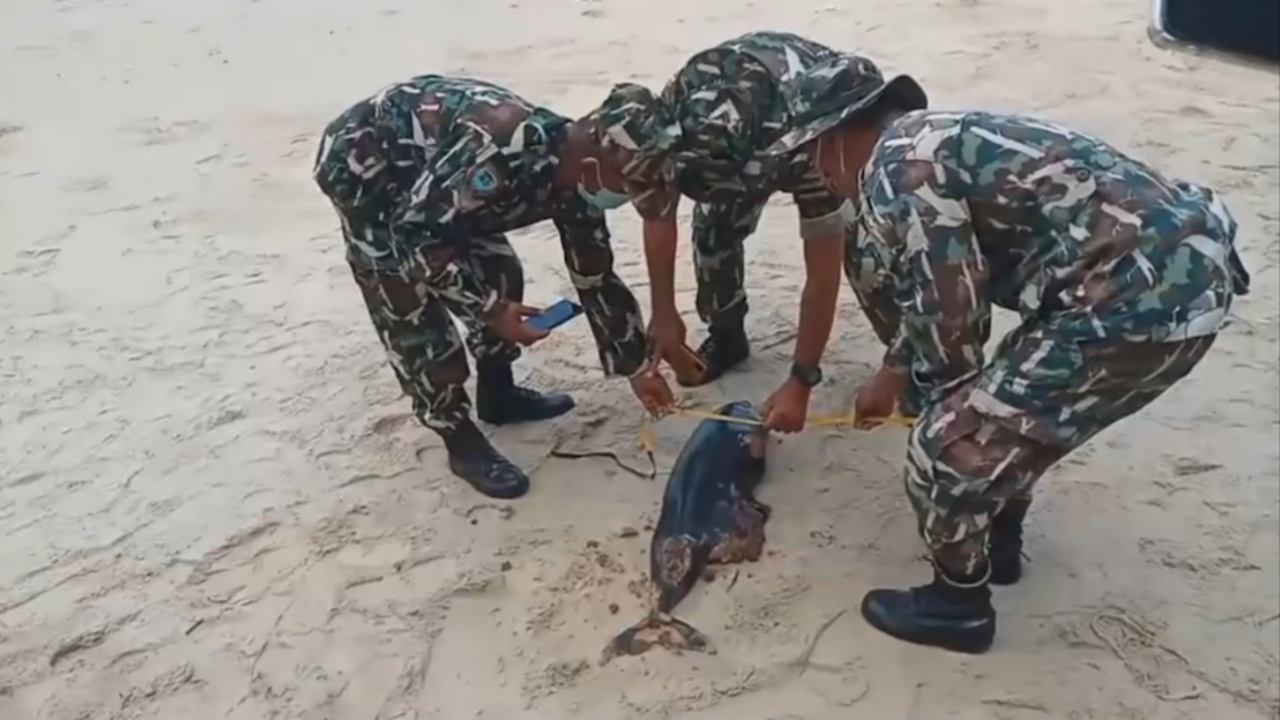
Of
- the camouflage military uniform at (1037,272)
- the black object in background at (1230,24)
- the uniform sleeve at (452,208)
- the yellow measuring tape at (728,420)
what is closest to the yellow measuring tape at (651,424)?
the yellow measuring tape at (728,420)

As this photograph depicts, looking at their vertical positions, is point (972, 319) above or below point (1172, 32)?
below

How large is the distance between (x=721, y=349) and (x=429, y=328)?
0.62 meters

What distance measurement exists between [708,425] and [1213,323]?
2.99 ft

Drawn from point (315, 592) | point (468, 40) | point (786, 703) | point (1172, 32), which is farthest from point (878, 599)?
point (468, 40)

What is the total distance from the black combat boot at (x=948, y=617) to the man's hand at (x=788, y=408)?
36 centimetres

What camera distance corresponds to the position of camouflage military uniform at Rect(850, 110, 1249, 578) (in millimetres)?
1866

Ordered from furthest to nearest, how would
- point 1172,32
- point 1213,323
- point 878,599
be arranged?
point 878,599 → point 1213,323 → point 1172,32

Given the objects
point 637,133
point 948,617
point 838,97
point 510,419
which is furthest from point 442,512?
point 838,97

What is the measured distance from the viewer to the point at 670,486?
2477mm

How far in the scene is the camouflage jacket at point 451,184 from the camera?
2266mm

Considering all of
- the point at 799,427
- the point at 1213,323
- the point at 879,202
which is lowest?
the point at 799,427

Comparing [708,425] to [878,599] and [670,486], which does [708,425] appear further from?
[878,599]

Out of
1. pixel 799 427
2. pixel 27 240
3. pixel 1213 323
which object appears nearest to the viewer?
pixel 1213 323

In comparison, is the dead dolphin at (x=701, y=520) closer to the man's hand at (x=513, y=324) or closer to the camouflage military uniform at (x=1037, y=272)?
the man's hand at (x=513, y=324)
